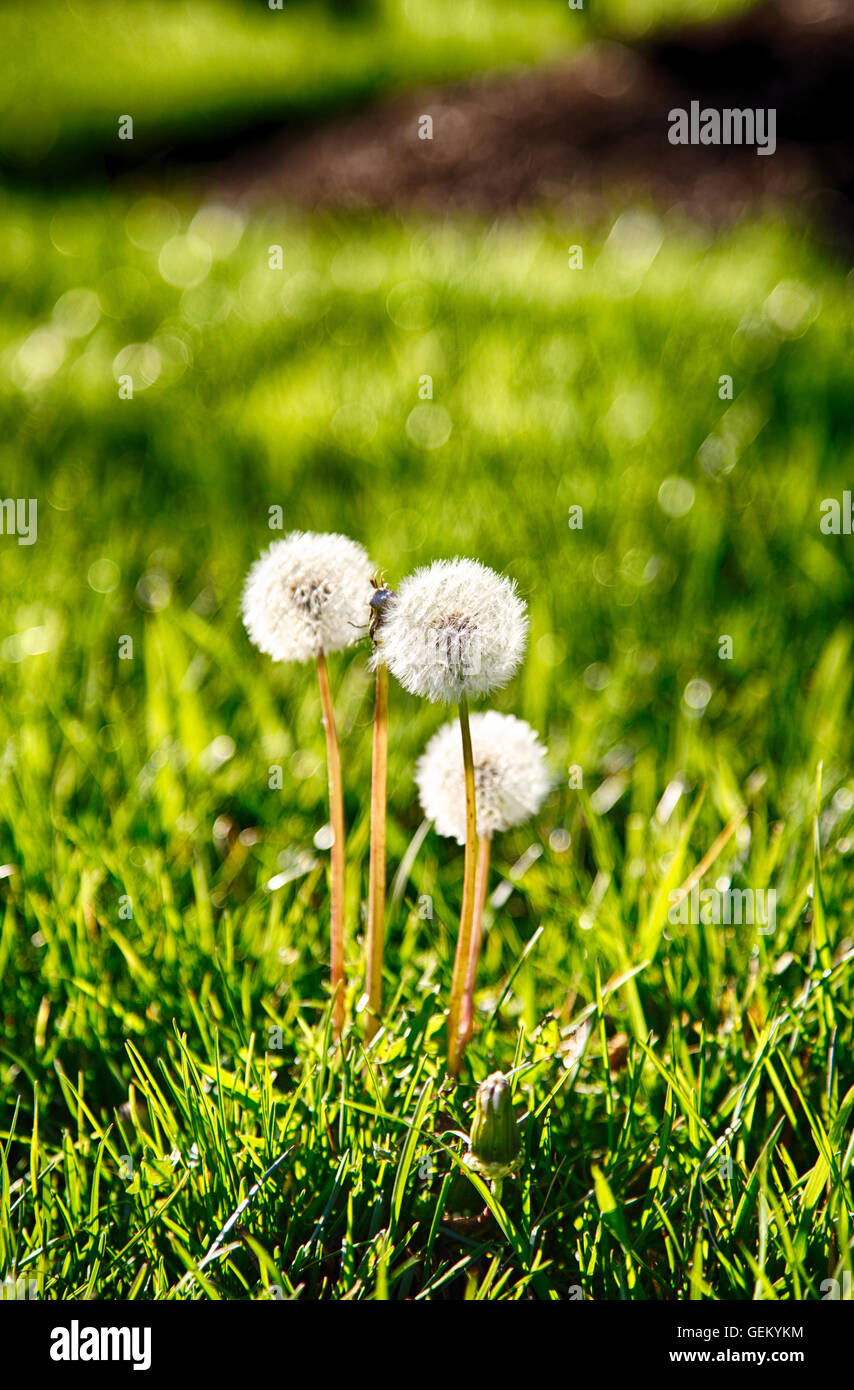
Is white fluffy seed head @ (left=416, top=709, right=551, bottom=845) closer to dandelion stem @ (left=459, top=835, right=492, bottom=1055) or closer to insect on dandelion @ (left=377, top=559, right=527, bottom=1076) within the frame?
dandelion stem @ (left=459, top=835, right=492, bottom=1055)

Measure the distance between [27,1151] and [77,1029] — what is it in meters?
0.17

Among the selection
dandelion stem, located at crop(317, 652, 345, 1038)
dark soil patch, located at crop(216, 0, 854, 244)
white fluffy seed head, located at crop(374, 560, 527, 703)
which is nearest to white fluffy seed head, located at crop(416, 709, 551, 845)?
dandelion stem, located at crop(317, 652, 345, 1038)

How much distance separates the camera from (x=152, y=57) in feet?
29.3

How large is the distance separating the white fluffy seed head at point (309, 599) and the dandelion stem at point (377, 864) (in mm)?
77

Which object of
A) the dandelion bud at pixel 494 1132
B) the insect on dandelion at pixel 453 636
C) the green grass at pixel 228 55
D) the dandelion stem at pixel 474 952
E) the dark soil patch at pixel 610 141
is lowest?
the dandelion bud at pixel 494 1132

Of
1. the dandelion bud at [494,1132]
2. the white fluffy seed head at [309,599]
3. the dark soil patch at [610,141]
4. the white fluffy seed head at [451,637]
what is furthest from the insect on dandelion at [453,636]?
the dark soil patch at [610,141]

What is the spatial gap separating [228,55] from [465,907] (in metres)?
9.55

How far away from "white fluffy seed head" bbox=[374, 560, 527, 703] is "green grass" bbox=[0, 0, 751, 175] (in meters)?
7.42

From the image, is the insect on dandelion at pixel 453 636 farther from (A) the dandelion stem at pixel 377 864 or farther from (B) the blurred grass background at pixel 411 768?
(B) the blurred grass background at pixel 411 768

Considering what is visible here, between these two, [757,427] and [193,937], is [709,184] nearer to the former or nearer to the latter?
[757,427]

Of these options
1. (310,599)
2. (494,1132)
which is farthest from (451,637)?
(494,1132)

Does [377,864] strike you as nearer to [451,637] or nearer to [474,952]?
[474,952]

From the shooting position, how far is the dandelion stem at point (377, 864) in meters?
1.23

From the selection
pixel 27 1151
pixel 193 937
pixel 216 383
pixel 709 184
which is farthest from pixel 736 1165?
pixel 709 184
